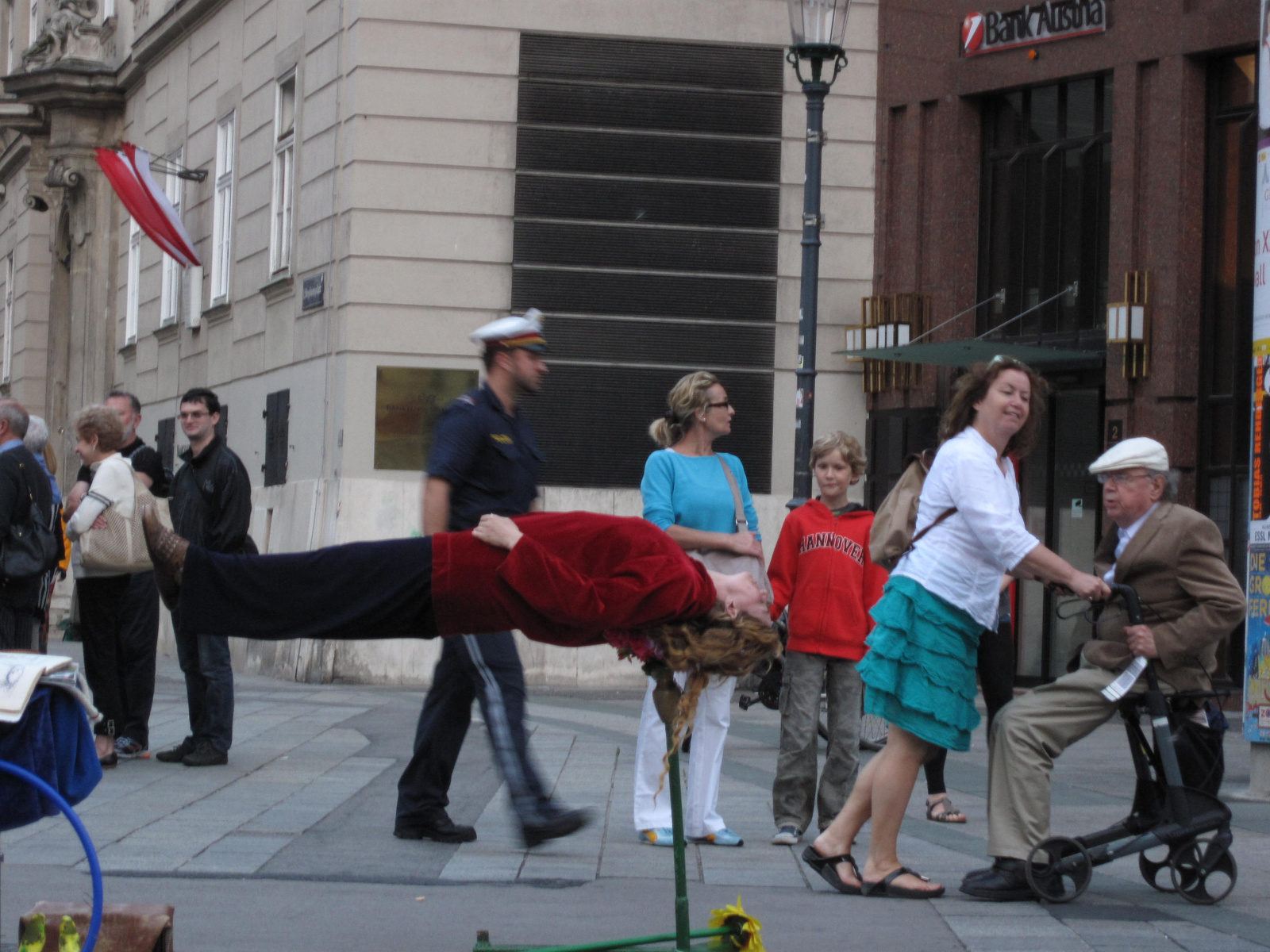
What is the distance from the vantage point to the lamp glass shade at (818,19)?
12.8m

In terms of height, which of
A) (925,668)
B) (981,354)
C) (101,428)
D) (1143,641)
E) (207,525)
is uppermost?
(981,354)

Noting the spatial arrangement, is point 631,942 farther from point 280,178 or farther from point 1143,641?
point 280,178

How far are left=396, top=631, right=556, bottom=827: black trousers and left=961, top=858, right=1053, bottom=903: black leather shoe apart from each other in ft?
5.11

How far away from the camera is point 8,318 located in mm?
34781

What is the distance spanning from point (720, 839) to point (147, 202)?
1706 centimetres

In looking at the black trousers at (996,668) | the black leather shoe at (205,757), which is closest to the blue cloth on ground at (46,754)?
the black trousers at (996,668)

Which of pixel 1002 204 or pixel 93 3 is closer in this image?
pixel 1002 204

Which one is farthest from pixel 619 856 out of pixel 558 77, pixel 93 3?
pixel 93 3

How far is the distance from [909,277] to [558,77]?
3.84 metres

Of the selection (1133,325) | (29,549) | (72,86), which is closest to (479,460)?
(29,549)

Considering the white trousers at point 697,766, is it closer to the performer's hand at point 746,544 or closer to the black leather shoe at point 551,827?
the performer's hand at point 746,544

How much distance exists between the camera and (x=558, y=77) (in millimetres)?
17531

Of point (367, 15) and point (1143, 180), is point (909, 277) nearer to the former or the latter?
point (1143, 180)

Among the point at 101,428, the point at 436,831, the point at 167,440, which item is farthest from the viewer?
the point at 167,440
